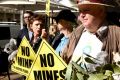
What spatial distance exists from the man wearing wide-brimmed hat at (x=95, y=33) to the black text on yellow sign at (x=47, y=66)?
0.54 ft

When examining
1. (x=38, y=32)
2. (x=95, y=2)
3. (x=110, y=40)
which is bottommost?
(x=38, y=32)

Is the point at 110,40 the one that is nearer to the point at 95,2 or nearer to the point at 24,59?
the point at 95,2

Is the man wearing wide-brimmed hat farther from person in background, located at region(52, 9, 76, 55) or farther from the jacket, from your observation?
person in background, located at region(52, 9, 76, 55)

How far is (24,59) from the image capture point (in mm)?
5695

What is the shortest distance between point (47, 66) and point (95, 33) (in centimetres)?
65

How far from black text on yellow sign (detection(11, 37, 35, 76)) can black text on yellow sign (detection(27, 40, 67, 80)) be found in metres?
1.07

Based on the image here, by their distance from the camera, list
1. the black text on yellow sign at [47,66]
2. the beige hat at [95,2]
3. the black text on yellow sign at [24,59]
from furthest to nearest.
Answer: the black text on yellow sign at [24,59], the black text on yellow sign at [47,66], the beige hat at [95,2]

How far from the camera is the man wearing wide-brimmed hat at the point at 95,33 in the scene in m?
3.84

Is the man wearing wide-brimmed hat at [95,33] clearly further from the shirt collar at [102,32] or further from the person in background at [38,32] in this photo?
the person in background at [38,32]

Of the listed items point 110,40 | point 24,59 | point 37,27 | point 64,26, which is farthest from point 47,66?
point 37,27

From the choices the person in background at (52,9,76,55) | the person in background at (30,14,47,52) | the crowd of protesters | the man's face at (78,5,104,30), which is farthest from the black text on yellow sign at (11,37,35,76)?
the man's face at (78,5,104,30)

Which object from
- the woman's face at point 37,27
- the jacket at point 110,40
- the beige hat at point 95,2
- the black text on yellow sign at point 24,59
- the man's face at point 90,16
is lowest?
the black text on yellow sign at point 24,59

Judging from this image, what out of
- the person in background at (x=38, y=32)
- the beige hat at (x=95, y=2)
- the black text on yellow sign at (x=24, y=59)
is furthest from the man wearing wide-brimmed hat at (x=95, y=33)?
the person in background at (x=38, y=32)

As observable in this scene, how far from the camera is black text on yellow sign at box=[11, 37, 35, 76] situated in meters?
5.56
